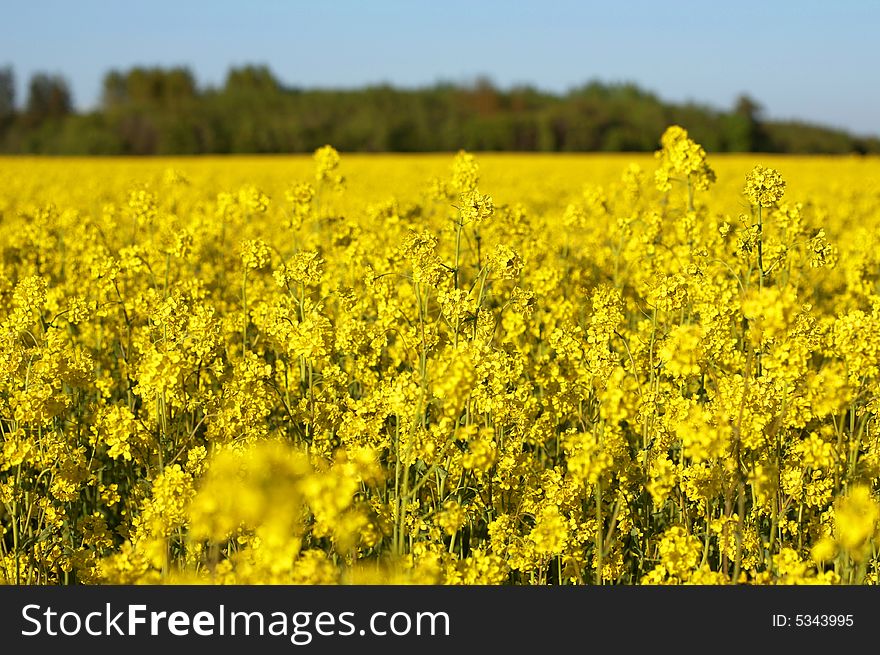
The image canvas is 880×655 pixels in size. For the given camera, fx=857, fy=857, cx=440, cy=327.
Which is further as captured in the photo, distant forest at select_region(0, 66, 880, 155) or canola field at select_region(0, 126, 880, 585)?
distant forest at select_region(0, 66, 880, 155)

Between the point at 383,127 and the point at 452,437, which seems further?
the point at 383,127

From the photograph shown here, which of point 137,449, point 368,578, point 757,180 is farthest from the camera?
point 757,180

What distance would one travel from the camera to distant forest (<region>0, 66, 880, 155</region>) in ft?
169

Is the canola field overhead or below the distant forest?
below

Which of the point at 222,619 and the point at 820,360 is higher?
the point at 820,360

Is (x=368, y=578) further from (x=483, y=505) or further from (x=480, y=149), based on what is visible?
(x=480, y=149)

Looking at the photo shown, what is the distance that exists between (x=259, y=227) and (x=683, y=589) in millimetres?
6994

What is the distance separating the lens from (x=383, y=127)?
2078 inches

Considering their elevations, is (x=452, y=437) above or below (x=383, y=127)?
below

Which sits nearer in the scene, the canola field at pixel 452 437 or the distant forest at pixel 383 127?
the canola field at pixel 452 437

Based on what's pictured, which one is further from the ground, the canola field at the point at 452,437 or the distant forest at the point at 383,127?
the distant forest at the point at 383,127

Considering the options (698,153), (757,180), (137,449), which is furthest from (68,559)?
(698,153)

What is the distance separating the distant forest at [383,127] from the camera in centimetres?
5138

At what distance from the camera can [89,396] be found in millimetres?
5398
